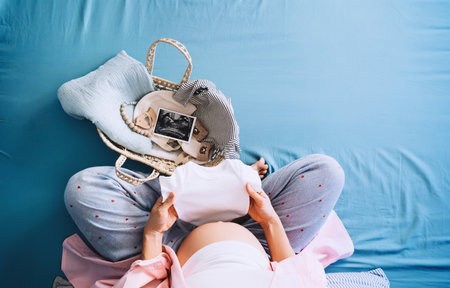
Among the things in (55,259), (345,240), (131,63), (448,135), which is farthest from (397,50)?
(55,259)

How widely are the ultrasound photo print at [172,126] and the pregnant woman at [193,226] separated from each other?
181mm

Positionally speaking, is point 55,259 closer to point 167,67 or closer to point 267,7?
point 167,67

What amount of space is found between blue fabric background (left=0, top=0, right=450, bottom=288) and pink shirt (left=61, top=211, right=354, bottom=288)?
2.8 inches

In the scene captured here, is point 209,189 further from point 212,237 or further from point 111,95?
point 111,95

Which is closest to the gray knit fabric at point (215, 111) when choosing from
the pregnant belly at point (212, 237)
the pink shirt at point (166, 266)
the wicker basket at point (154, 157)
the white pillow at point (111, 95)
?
the wicker basket at point (154, 157)

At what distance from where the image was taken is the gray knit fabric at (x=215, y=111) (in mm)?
949

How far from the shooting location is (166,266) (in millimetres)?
773

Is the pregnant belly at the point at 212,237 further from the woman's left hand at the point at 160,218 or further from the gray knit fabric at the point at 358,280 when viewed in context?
the gray knit fabric at the point at 358,280

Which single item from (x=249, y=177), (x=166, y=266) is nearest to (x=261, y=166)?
(x=249, y=177)

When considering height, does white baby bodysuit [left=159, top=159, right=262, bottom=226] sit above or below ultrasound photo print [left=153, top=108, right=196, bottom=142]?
below

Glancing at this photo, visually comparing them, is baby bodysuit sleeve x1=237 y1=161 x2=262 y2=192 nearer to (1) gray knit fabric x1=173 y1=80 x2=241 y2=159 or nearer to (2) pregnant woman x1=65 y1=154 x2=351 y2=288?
(2) pregnant woman x1=65 y1=154 x2=351 y2=288

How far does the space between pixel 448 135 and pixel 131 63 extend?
3.93 feet

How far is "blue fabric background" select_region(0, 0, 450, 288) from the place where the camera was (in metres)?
1.00

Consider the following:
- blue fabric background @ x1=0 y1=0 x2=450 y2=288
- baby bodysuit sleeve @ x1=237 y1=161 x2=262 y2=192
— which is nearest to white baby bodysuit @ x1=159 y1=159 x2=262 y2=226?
baby bodysuit sleeve @ x1=237 y1=161 x2=262 y2=192
